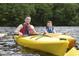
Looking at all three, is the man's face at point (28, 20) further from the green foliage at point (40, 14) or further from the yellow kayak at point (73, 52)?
the yellow kayak at point (73, 52)

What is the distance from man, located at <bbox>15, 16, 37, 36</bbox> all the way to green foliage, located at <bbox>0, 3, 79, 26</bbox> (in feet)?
0.12

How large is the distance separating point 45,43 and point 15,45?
293 millimetres

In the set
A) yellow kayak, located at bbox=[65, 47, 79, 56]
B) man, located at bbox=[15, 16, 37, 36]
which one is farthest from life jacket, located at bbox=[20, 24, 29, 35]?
yellow kayak, located at bbox=[65, 47, 79, 56]

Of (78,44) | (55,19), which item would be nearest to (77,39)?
(78,44)

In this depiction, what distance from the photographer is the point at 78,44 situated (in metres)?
3.33

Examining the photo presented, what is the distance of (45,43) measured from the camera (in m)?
3.36

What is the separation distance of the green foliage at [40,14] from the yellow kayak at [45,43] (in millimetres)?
143

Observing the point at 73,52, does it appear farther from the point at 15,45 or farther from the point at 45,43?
the point at 15,45

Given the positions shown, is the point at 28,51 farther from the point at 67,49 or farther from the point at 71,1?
the point at 71,1

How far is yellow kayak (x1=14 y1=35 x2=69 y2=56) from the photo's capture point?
332cm

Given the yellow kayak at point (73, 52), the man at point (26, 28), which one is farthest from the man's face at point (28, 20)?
the yellow kayak at point (73, 52)

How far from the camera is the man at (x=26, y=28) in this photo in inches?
132

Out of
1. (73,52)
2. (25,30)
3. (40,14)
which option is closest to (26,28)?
(25,30)

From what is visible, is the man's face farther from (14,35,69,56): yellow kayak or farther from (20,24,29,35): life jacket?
(14,35,69,56): yellow kayak
